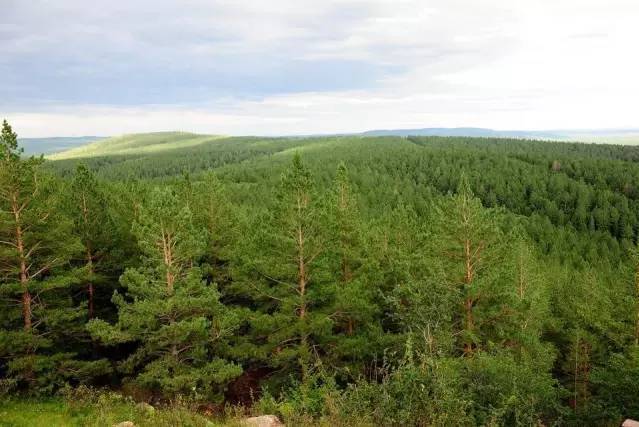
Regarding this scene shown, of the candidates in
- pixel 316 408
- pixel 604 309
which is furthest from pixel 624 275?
pixel 316 408

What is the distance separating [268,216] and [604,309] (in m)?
19.0

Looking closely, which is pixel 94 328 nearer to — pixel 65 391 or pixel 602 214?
pixel 65 391

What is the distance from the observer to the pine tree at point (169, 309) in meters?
18.5

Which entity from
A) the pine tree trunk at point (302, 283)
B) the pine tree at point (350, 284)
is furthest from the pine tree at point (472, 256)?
the pine tree trunk at point (302, 283)

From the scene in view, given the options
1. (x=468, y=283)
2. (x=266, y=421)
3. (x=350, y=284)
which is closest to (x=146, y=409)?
(x=266, y=421)

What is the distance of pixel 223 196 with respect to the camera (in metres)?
28.4

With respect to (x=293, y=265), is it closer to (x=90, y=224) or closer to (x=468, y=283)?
(x=468, y=283)

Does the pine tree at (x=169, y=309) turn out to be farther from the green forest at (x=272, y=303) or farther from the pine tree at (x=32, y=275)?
the pine tree at (x=32, y=275)

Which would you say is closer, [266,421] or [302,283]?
[266,421]

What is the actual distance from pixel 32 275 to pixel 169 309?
6.32 m

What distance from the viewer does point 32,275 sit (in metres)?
19.6

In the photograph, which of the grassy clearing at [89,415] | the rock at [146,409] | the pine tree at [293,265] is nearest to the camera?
the grassy clearing at [89,415]

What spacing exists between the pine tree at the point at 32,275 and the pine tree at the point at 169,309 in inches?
113

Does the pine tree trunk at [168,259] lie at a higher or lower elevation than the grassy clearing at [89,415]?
higher
